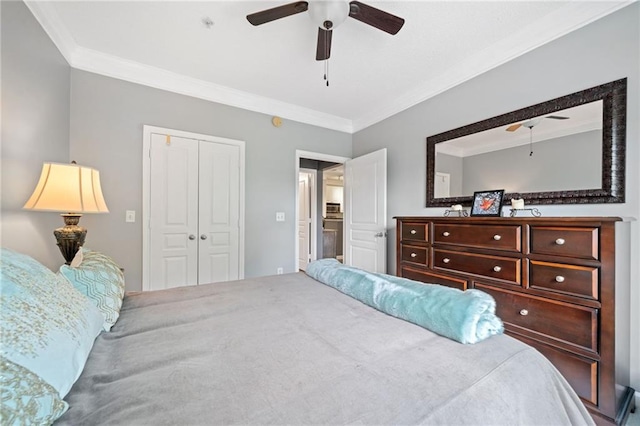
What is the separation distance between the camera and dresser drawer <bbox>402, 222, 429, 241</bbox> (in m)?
2.38

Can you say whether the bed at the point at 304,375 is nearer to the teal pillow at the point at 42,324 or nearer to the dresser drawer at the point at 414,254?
the teal pillow at the point at 42,324

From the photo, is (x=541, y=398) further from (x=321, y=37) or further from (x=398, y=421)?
(x=321, y=37)

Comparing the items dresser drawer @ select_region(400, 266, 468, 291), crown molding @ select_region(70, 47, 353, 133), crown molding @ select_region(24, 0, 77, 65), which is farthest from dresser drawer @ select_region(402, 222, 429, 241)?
crown molding @ select_region(24, 0, 77, 65)

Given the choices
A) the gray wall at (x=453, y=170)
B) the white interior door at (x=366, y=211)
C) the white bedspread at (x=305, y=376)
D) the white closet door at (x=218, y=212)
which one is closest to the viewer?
the white bedspread at (x=305, y=376)

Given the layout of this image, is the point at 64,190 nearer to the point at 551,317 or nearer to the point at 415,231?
the point at 415,231

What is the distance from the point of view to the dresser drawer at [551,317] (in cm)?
141

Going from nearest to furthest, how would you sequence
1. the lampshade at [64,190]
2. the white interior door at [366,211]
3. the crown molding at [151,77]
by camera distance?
the lampshade at [64,190]
the crown molding at [151,77]
the white interior door at [366,211]

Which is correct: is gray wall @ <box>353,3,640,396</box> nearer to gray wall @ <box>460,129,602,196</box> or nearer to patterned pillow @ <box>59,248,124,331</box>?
gray wall @ <box>460,129,602,196</box>

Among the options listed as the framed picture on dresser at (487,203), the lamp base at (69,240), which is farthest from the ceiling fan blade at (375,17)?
the lamp base at (69,240)

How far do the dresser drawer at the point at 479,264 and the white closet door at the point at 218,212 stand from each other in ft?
7.65

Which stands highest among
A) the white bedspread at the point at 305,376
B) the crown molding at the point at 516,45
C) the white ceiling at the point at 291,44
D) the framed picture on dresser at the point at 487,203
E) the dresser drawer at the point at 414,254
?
the white ceiling at the point at 291,44

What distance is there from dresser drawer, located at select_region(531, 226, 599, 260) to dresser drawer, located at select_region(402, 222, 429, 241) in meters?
0.83

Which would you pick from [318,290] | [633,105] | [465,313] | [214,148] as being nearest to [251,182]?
[214,148]

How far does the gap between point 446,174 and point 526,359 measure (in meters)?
2.17
